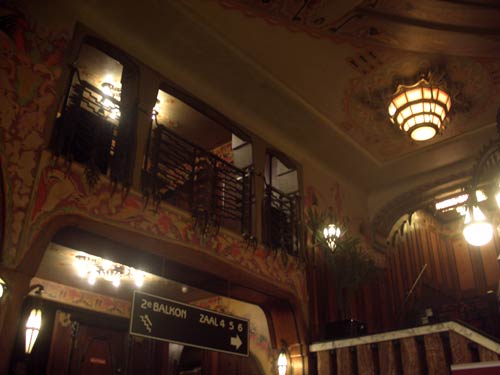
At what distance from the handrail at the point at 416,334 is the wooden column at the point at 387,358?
2.9 inches

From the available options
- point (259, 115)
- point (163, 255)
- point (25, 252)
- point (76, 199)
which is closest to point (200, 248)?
point (163, 255)

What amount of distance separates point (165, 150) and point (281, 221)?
193 cm

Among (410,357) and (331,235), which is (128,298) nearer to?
(331,235)

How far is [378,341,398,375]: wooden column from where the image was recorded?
5.91m

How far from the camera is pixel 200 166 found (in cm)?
726

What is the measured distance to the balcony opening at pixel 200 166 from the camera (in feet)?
19.4

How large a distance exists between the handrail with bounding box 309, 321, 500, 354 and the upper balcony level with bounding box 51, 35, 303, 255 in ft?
4.50

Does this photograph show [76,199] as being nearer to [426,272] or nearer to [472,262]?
[426,272]

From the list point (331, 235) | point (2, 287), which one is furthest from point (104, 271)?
point (2, 287)

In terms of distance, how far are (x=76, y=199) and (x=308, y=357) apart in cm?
372

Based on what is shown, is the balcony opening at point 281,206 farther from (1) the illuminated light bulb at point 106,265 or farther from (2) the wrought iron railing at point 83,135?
(1) the illuminated light bulb at point 106,265

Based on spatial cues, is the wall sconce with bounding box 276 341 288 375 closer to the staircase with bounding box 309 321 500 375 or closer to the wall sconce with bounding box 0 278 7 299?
the staircase with bounding box 309 321 500 375

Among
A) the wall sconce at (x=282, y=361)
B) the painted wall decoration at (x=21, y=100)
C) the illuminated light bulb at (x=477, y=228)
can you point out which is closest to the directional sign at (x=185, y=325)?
the painted wall decoration at (x=21, y=100)

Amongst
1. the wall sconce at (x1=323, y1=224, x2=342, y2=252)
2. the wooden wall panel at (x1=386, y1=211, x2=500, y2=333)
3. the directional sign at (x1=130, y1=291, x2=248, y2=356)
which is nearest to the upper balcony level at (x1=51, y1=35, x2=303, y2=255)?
the wall sconce at (x1=323, y1=224, x2=342, y2=252)
